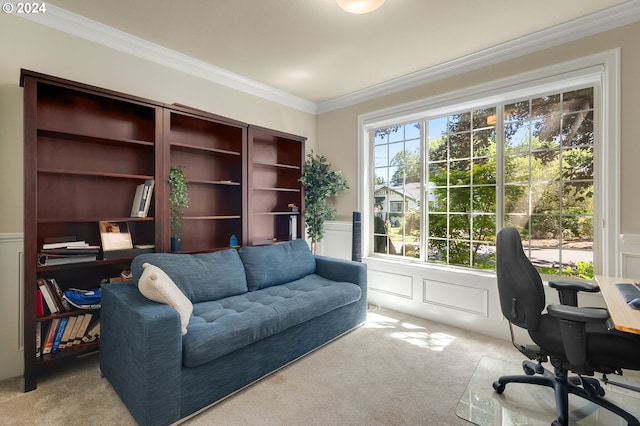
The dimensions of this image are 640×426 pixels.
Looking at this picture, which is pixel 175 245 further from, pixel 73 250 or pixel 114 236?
pixel 73 250

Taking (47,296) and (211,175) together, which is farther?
(211,175)

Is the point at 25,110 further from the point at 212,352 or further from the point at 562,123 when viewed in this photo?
the point at 562,123

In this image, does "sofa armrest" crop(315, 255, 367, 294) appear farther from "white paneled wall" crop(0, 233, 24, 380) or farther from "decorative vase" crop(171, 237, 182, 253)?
"white paneled wall" crop(0, 233, 24, 380)

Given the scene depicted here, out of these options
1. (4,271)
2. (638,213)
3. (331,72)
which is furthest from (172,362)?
(638,213)

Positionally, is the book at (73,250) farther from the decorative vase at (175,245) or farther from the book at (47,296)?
the decorative vase at (175,245)

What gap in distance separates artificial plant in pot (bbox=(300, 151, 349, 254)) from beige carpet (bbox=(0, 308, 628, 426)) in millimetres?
1650

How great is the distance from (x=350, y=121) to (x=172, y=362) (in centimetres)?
342

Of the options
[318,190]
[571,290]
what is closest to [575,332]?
[571,290]

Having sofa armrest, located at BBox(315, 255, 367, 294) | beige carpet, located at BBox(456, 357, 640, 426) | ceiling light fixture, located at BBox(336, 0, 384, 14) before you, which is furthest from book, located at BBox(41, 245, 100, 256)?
beige carpet, located at BBox(456, 357, 640, 426)

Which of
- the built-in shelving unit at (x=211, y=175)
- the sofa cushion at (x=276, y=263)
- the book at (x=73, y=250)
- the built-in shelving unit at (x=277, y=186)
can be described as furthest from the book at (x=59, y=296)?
the built-in shelving unit at (x=277, y=186)

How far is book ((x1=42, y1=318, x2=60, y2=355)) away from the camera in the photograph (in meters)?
2.16

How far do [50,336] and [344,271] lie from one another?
96.1 inches

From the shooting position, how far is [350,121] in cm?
411

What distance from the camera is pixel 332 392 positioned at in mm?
2059
